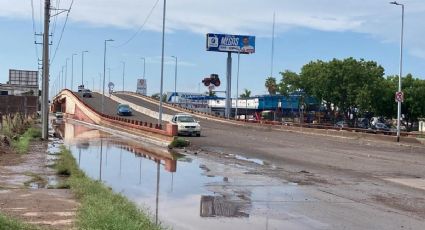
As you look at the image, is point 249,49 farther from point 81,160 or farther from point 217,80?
point 81,160

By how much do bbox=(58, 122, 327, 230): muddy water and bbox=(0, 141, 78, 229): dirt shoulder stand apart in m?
1.52

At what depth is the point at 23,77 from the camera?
141 metres

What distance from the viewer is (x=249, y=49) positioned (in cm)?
9669

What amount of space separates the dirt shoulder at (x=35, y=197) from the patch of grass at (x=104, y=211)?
0.21 m

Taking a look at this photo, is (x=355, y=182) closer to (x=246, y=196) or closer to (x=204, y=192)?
(x=246, y=196)

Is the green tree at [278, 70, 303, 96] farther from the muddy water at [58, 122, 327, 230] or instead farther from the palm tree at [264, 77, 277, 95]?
the muddy water at [58, 122, 327, 230]

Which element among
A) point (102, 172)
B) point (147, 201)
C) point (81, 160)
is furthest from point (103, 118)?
point (147, 201)

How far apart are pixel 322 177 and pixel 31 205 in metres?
10.3

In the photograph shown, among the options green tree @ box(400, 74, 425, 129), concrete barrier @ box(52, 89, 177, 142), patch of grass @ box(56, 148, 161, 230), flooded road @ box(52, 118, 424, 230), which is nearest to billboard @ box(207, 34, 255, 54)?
concrete barrier @ box(52, 89, 177, 142)

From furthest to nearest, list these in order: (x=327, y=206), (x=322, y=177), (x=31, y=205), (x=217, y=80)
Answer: (x=217, y=80)
(x=322, y=177)
(x=327, y=206)
(x=31, y=205)

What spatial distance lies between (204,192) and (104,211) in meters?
5.34

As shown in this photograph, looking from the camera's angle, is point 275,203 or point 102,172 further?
point 102,172

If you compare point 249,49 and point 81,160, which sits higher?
point 249,49

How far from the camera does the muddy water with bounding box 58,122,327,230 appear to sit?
1031 cm
